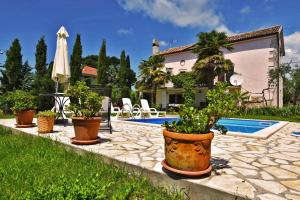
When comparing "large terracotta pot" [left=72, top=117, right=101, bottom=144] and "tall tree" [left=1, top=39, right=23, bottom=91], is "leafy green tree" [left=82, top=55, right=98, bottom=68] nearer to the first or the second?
"tall tree" [left=1, top=39, right=23, bottom=91]

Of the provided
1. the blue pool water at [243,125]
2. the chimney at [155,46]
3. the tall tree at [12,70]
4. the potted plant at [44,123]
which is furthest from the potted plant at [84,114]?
the chimney at [155,46]

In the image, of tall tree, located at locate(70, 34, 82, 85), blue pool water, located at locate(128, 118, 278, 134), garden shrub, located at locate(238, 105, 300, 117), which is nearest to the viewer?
blue pool water, located at locate(128, 118, 278, 134)

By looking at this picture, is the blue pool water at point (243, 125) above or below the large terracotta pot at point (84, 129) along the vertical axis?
below

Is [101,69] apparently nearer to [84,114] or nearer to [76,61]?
[76,61]

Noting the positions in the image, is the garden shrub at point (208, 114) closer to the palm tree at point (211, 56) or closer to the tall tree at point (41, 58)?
the palm tree at point (211, 56)

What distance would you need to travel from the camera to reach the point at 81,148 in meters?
4.36

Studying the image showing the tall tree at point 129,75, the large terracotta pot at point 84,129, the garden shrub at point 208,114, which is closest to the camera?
the garden shrub at point 208,114

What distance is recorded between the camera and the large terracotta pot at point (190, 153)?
2.76 meters

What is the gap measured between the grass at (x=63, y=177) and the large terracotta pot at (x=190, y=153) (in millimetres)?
320

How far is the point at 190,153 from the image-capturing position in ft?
9.07

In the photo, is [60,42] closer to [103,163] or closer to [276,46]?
[103,163]

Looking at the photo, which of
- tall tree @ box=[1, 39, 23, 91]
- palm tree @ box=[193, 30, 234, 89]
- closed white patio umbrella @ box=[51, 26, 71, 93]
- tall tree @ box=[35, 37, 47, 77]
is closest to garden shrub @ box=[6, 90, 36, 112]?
closed white patio umbrella @ box=[51, 26, 71, 93]

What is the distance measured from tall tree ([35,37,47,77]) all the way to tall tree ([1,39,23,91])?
211 cm

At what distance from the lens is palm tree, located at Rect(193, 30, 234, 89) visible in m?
20.6
